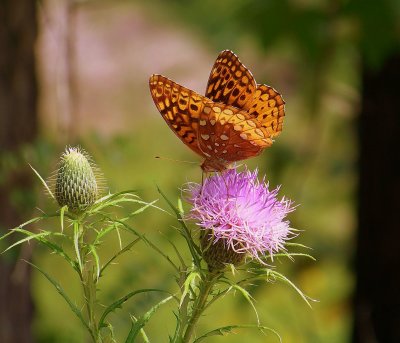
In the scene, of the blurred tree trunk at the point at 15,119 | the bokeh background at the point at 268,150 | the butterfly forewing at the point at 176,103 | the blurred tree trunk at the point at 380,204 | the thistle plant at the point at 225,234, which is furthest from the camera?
the blurred tree trunk at the point at 380,204

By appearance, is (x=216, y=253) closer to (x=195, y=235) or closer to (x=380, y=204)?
(x=195, y=235)

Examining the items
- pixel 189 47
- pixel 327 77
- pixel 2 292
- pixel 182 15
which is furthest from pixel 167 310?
pixel 189 47

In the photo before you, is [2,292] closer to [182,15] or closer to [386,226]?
[386,226]

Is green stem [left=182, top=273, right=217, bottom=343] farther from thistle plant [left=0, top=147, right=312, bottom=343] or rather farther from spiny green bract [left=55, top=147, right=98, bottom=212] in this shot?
spiny green bract [left=55, top=147, right=98, bottom=212]

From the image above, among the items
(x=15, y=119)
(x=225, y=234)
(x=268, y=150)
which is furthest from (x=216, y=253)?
(x=15, y=119)

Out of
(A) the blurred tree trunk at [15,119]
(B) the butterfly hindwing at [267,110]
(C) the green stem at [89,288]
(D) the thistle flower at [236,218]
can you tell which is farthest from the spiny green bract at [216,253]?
(A) the blurred tree trunk at [15,119]

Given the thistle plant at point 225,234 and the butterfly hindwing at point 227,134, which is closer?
the thistle plant at point 225,234

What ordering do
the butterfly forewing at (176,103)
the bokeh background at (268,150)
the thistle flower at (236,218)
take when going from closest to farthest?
the thistle flower at (236,218)
the butterfly forewing at (176,103)
the bokeh background at (268,150)

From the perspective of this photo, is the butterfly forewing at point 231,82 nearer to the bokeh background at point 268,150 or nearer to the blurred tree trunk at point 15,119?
the bokeh background at point 268,150

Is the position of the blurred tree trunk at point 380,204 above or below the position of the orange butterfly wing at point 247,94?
below
